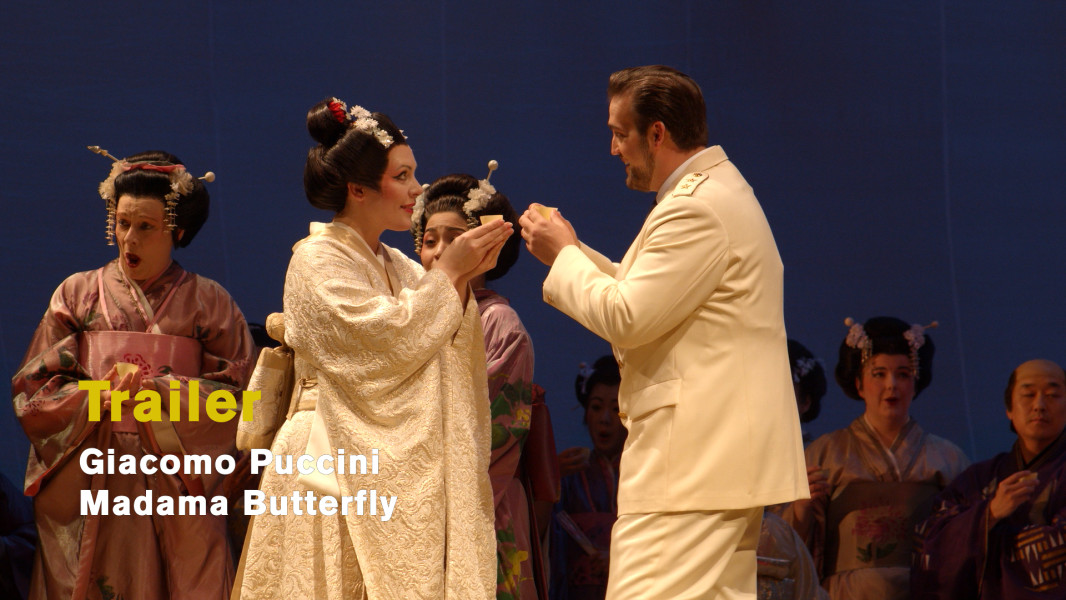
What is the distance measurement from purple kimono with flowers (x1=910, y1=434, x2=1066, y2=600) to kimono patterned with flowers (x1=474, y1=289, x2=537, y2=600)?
5.21 ft

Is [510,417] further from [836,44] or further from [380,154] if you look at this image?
[836,44]

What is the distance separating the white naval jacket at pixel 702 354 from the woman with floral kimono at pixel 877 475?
2586 millimetres

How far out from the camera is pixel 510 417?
4145 millimetres

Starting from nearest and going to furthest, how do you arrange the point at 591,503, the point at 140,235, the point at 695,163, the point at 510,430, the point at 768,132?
the point at 695,163, the point at 510,430, the point at 140,235, the point at 591,503, the point at 768,132

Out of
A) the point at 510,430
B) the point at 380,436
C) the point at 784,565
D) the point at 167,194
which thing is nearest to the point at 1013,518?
the point at 784,565

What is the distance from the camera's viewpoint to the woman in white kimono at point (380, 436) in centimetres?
274

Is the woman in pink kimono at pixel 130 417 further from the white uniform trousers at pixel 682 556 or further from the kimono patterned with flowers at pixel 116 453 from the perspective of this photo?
the white uniform trousers at pixel 682 556

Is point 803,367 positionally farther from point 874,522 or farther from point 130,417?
point 130,417

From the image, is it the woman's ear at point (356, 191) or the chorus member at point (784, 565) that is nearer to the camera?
the woman's ear at point (356, 191)

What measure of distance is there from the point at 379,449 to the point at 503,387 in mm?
1415

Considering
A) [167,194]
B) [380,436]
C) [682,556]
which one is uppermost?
[167,194]

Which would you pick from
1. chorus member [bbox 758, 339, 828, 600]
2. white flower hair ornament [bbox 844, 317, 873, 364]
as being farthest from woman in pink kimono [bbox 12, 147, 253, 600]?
white flower hair ornament [bbox 844, 317, 873, 364]

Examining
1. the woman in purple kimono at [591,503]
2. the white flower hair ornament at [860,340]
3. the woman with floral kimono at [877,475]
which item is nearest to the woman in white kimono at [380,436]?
the woman in purple kimono at [591,503]

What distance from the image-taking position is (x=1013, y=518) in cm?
460
